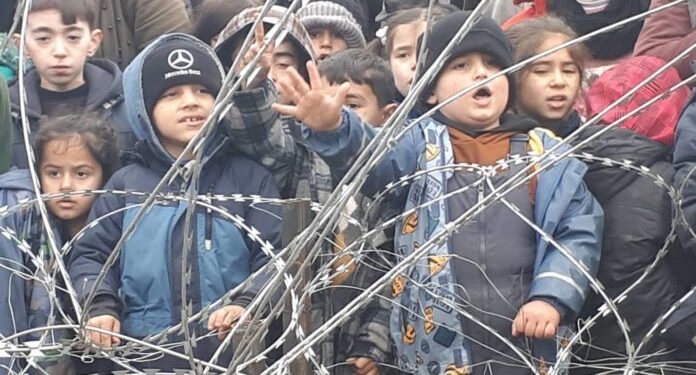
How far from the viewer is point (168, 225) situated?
3.37 m

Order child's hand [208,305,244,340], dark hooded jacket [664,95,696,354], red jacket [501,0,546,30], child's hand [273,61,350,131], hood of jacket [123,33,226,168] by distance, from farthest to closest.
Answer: red jacket [501,0,546,30], hood of jacket [123,33,226,168], dark hooded jacket [664,95,696,354], child's hand [208,305,244,340], child's hand [273,61,350,131]

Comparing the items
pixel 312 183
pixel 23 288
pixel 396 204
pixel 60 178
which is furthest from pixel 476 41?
pixel 23 288

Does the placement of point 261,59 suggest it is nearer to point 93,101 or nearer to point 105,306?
point 105,306

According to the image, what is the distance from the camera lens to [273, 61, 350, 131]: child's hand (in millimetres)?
2773

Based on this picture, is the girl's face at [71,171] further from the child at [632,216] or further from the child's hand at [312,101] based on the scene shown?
the child at [632,216]

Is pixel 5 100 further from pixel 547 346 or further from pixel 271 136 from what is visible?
pixel 547 346

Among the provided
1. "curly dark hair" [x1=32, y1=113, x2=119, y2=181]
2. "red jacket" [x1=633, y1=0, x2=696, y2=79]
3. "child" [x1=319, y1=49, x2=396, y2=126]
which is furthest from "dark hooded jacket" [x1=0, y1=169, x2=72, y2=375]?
"red jacket" [x1=633, y1=0, x2=696, y2=79]

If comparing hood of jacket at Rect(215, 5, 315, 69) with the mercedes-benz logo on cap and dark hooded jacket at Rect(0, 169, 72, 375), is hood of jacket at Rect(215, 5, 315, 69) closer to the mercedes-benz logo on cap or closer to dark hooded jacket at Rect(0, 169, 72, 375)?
the mercedes-benz logo on cap

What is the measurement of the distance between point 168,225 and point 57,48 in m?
1.07

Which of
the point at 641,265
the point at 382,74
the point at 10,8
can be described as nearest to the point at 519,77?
the point at 382,74

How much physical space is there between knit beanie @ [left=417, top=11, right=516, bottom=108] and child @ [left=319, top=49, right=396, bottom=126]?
0.39 m

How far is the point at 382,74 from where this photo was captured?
3.96 m

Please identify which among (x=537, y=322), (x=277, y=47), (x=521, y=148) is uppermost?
(x=277, y=47)

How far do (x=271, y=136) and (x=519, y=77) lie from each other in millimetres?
769
